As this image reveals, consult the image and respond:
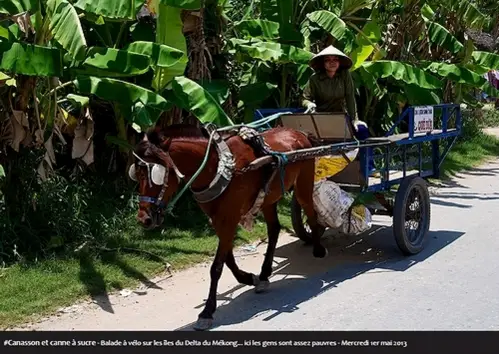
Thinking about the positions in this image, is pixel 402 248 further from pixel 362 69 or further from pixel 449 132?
pixel 362 69

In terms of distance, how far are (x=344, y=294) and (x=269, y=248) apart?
2.75 ft

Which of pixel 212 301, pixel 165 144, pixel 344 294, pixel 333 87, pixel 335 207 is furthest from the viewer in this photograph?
pixel 333 87

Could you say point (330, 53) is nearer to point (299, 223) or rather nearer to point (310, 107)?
point (310, 107)

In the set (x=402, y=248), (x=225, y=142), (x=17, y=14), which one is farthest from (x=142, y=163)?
(x=402, y=248)

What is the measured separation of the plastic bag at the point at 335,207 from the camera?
6645 mm

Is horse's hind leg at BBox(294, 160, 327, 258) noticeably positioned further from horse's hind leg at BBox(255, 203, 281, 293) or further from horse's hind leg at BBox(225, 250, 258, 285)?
horse's hind leg at BBox(225, 250, 258, 285)

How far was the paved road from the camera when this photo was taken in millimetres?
5203

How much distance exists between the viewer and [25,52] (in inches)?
225

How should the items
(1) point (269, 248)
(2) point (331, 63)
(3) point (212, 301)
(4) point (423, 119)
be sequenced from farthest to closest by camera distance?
(4) point (423, 119), (2) point (331, 63), (1) point (269, 248), (3) point (212, 301)

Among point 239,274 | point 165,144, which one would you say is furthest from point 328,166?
point 165,144

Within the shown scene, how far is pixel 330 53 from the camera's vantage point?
269 inches

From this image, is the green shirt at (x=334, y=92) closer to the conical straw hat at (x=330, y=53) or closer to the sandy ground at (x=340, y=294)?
the conical straw hat at (x=330, y=53)

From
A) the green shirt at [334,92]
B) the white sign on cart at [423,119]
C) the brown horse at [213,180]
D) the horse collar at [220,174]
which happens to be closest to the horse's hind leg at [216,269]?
the brown horse at [213,180]

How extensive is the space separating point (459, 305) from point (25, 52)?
4.27 metres
